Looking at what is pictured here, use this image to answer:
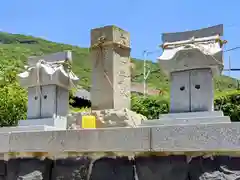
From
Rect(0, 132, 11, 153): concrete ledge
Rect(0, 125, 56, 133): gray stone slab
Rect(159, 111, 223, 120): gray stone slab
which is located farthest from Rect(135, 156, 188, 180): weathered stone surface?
Rect(0, 132, 11, 153): concrete ledge

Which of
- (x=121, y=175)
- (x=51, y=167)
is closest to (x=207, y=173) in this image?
(x=121, y=175)

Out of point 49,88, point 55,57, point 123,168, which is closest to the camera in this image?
point 123,168

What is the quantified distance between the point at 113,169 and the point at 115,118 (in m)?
2.69

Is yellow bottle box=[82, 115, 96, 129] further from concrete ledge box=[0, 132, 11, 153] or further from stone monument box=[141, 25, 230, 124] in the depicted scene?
stone monument box=[141, 25, 230, 124]

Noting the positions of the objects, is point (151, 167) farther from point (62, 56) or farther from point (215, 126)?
point (62, 56)

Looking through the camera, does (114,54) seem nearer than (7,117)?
Yes

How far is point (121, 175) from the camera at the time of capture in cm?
454

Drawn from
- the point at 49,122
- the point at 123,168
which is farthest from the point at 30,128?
the point at 123,168

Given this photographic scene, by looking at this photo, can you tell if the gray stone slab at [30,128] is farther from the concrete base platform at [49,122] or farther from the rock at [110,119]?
the rock at [110,119]

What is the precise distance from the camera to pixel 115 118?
7277mm

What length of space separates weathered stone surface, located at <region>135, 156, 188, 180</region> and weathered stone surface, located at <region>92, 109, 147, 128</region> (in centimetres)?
256

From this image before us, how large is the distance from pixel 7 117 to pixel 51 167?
1190 centimetres

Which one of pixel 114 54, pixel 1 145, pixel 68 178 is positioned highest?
pixel 114 54

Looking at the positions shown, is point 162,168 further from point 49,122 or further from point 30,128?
point 30,128
